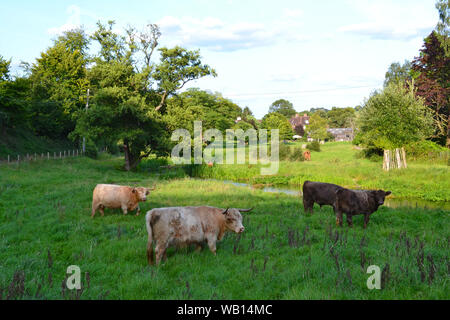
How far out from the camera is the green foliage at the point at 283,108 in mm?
150875

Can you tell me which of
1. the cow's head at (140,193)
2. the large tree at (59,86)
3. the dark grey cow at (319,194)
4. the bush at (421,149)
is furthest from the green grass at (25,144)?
the bush at (421,149)

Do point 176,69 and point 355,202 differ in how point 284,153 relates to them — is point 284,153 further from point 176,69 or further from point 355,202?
point 355,202

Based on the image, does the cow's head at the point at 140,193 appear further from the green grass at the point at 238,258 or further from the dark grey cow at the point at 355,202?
the dark grey cow at the point at 355,202

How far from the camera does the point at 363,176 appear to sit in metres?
28.2

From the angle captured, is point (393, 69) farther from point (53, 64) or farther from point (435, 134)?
point (53, 64)

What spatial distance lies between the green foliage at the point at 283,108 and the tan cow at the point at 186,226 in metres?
145

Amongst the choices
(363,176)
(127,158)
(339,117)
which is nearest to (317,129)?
(339,117)

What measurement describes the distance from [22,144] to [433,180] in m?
43.5

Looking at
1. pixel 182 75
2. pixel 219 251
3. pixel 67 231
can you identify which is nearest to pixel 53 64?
pixel 182 75

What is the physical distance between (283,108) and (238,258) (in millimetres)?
149975

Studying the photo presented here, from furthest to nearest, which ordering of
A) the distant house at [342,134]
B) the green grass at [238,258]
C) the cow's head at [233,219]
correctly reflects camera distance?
the distant house at [342,134] → the cow's head at [233,219] → the green grass at [238,258]

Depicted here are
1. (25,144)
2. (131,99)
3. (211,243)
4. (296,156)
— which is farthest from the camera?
(25,144)

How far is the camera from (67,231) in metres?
9.88
